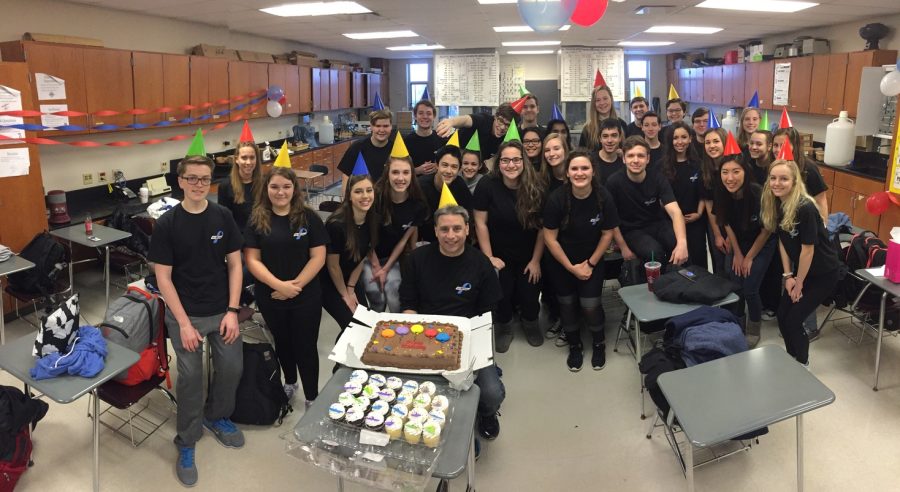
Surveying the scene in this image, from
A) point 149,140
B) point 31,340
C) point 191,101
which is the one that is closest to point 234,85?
point 191,101

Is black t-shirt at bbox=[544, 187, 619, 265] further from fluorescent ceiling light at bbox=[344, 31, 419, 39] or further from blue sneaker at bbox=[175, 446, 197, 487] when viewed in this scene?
fluorescent ceiling light at bbox=[344, 31, 419, 39]

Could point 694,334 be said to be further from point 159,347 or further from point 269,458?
point 159,347

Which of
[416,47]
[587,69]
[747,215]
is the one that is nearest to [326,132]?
[416,47]

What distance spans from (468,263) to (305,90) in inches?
284

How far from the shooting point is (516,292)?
153 inches

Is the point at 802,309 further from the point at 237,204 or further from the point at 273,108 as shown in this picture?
the point at 273,108

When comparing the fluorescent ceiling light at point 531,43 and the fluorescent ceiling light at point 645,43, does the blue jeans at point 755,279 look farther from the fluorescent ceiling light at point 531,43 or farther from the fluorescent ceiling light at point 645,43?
the fluorescent ceiling light at point 645,43

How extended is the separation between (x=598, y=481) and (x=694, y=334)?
2.73 ft

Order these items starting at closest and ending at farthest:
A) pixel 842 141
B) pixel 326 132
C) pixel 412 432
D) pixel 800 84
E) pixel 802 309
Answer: pixel 412 432
pixel 802 309
pixel 842 141
pixel 800 84
pixel 326 132

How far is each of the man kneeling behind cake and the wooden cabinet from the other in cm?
607

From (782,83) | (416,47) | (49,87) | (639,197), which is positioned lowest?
(639,197)

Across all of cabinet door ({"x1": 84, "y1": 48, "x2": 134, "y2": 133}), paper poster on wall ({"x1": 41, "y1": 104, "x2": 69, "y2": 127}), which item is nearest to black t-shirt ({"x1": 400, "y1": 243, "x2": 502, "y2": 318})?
paper poster on wall ({"x1": 41, "y1": 104, "x2": 69, "y2": 127})

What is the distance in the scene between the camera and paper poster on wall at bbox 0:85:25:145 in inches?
158

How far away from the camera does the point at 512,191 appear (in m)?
3.50
